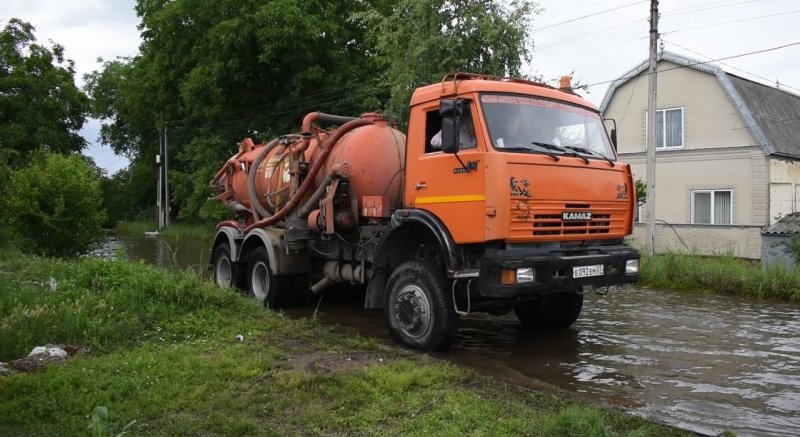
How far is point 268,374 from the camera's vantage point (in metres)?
5.84

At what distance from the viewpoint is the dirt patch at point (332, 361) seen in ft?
20.2

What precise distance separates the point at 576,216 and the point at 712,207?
48.0ft

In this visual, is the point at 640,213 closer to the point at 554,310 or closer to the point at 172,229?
the point at 554,310

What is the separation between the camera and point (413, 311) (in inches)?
290

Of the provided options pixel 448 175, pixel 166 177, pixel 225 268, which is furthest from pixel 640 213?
pixel 166 177

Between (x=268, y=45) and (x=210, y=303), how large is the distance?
17316mm

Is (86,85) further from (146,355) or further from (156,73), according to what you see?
(146,355)

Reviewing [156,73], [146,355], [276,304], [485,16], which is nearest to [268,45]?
[156,73]

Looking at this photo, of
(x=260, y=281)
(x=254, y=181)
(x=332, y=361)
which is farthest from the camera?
(x=254, y=181)

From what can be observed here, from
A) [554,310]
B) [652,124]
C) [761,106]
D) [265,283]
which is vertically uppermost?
[761,106]

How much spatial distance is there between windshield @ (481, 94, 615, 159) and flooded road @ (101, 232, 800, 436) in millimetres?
2315

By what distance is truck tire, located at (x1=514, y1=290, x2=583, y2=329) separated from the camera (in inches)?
345

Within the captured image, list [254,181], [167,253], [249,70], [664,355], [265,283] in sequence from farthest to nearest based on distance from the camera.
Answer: [249,70], [167,253], [254,181], [265,283], [664,355]

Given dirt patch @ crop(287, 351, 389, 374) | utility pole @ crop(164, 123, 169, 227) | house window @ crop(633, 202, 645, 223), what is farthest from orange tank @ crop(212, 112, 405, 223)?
utility pole @ crop(164, 123, 169, 227)
